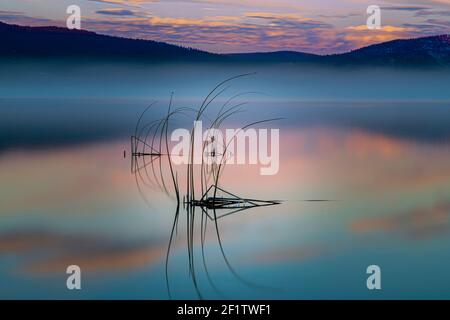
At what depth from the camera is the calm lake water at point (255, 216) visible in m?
4.21

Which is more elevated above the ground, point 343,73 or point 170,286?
point 343,73

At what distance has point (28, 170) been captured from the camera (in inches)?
268

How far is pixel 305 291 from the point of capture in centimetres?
410

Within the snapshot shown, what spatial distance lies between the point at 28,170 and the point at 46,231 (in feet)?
6.29

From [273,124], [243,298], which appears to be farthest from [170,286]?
[273,124]

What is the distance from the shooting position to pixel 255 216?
518 centimetres

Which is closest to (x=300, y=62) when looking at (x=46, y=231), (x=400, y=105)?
(x=400, y=105)

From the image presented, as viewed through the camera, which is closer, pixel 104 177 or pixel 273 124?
pixel 104 177

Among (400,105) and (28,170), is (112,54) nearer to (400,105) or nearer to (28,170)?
(400,105)

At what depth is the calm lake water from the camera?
13.8 feet
